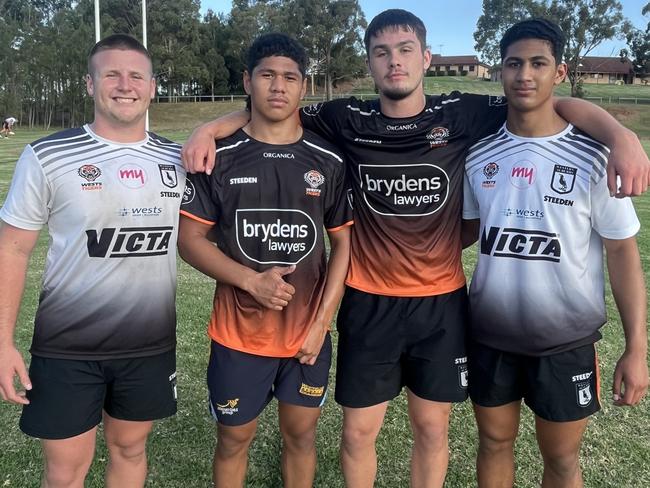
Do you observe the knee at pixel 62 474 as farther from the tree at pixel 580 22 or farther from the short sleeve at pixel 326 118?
the tree at pixel 580 22

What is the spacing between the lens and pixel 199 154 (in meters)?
2.93

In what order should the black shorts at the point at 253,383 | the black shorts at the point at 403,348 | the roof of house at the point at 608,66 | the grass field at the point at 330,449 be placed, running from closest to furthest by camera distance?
the black shorts at the point at 253,383
the black shorts at the point at 403,348
the grass field at the point at 330,449
the roof of house at the point at 608,66

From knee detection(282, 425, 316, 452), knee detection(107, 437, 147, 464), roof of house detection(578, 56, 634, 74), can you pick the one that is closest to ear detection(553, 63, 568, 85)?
knee detection(282, 425, 316, 452)

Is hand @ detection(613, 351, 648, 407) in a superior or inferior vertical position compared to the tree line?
inferior

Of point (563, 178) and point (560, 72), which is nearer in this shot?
point (563, 178)

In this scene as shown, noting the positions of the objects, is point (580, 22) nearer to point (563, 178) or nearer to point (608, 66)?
point (608, 66)

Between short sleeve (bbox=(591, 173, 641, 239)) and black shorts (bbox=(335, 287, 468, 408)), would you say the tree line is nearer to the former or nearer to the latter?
black shorts (bbox=(335, 287, 468, 408))

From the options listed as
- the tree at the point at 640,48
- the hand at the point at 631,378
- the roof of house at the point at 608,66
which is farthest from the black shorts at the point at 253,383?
the roof of house at the point at 608,66

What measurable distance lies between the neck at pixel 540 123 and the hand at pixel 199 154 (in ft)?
5.13

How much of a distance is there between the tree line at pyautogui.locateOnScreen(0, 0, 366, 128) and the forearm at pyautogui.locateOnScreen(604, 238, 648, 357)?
2030 inches

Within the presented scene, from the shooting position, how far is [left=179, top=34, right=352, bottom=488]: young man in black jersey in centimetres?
304

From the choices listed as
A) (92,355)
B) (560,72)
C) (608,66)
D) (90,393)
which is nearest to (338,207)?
(560,72)

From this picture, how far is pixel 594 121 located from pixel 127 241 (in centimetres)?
233

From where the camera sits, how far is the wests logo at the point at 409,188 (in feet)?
10.4
